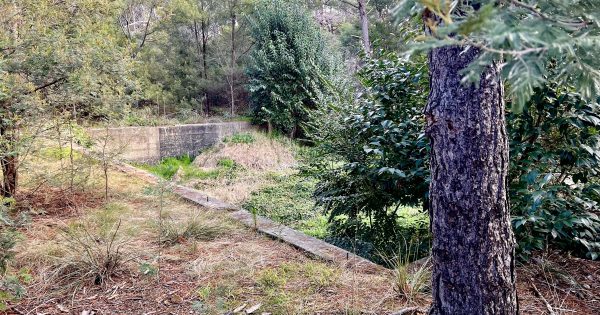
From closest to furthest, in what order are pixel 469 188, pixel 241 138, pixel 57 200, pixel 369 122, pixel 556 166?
pixel 469 188, pixel 556 166, pixel 369 122, pixel 57 200, pixel 241 138

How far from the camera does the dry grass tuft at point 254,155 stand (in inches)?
301

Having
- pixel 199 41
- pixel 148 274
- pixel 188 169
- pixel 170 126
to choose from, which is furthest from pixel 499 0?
pixel 199 41

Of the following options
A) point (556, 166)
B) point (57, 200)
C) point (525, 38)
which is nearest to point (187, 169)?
point (57, 200)

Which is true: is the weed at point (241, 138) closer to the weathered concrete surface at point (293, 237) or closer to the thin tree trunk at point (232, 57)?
the thin tree trunk at point (232, 57)

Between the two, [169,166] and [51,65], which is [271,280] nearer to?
[51,65]

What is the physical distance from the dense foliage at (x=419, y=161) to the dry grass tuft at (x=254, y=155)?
436 centimetres

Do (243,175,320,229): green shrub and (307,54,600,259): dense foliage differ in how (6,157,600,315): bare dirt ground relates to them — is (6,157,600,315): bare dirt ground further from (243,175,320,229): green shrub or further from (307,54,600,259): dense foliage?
(243,175,320,229): green shrub

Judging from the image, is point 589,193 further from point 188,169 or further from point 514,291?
point 188,169

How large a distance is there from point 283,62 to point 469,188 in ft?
27.0

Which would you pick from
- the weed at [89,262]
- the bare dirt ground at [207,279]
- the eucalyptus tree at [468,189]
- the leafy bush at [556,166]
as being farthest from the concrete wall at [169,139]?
the eucalyptus tree at [468,189]

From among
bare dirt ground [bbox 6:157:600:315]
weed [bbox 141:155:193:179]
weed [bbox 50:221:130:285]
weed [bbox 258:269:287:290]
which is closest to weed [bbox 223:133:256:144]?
weed [bbox 141:155:193:179]

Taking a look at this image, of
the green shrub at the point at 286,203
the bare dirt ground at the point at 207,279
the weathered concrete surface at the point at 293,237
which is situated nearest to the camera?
the bare dirt ground at the point at 207,279

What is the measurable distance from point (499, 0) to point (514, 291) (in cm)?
110

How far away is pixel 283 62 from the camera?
9.21 metres
